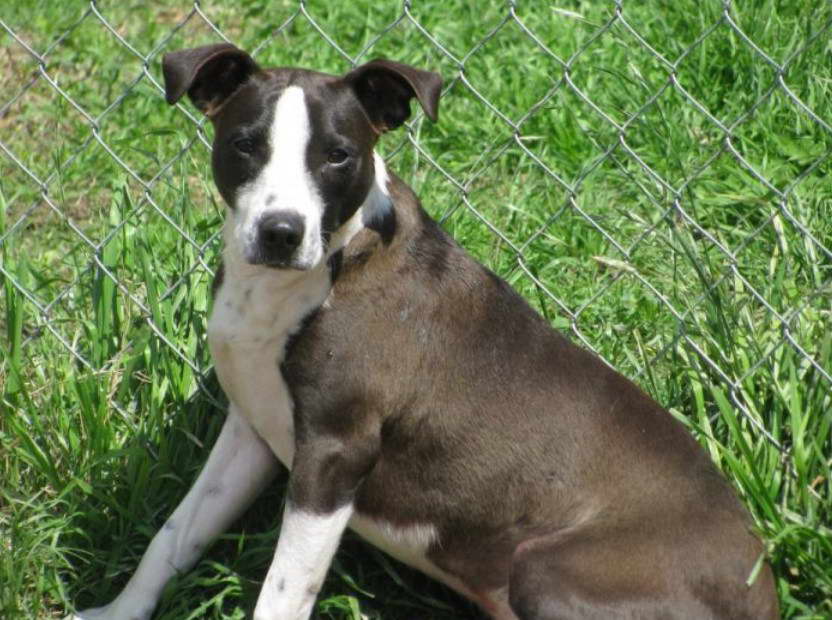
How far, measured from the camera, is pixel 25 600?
4176 mm

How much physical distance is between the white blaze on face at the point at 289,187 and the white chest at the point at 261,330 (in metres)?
0.18

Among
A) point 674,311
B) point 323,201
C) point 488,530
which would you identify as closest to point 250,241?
point 323,201

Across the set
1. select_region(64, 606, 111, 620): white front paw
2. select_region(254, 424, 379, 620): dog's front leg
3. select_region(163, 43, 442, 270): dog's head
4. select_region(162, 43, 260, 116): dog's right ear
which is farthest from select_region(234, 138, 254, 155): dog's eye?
select_region(64, 606, 111, 620): white front paw

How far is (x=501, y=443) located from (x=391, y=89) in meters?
0.96

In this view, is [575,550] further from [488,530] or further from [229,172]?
[229,172]

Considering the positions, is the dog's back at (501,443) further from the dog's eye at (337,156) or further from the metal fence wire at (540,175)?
the metal fence wire at (540,175)

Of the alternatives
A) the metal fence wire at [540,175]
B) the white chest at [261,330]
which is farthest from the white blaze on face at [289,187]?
the metal fence wire at [540,175]

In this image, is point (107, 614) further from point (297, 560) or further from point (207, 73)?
point (207, 73)

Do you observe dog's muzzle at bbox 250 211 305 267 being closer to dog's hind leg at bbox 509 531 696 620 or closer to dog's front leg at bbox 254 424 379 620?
dog's front leg at bbox 254 424 379 620

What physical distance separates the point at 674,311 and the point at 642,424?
55 centimetres

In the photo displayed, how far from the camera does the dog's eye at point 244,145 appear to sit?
3789 mm

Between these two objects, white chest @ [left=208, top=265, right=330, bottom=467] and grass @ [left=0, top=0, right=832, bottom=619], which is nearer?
white chest @ [left=208, top=265, right=330, bottom=467]

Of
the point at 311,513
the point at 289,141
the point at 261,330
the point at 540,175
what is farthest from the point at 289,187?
the point at 540,175

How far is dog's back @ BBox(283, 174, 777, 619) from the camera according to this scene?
12.5ft
